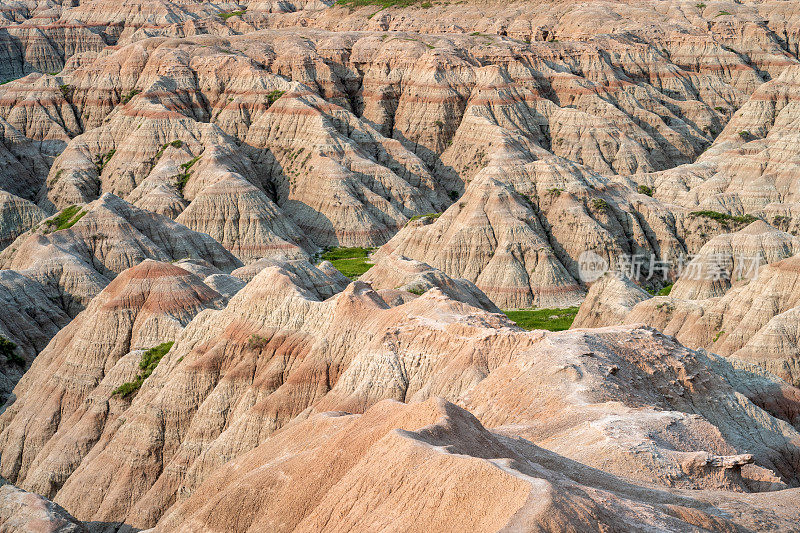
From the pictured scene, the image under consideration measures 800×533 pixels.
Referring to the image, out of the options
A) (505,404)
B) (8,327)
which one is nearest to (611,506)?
(505,404)

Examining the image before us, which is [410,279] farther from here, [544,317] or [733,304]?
[733,304]

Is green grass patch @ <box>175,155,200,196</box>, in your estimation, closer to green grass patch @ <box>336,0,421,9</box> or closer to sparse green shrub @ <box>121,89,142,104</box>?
sparse green shrub @ <box>121,89,142,104</box>

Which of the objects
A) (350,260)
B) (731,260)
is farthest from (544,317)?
(350,260)

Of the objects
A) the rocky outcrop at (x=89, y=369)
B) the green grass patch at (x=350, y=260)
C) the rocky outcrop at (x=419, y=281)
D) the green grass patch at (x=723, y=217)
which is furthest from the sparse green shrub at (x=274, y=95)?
the rocky outcrop at (x=89, y=369)

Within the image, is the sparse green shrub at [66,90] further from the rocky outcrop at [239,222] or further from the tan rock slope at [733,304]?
the tan rock slope at [733,304]

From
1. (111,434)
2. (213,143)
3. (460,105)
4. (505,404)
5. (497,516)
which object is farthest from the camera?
(460,105)

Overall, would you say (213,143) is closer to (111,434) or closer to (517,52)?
(517,52)

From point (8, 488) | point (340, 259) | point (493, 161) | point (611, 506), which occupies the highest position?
point (611, 506)
